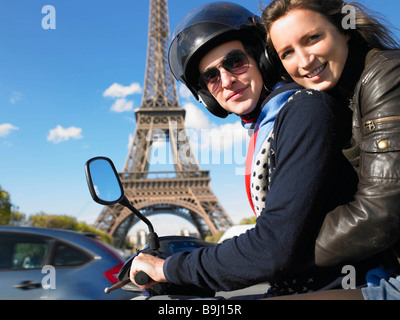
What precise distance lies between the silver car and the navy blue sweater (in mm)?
2956

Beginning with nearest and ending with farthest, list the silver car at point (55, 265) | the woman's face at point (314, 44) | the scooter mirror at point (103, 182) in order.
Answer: the woman's face at point (314, 44)
the scooter mirror at point (103, 182)
the silver car at point (55, 265)

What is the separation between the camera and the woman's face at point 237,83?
5.53 ft

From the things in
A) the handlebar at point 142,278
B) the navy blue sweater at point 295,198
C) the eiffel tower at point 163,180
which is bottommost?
the handlebar at point 142,278

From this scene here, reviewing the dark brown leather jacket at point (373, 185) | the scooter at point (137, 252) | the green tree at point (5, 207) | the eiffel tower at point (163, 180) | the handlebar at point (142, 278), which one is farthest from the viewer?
the green tree at point (5, 207)

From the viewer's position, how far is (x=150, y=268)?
1449 millimetres

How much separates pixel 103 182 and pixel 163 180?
101 ft

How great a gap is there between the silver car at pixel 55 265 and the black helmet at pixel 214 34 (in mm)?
2794

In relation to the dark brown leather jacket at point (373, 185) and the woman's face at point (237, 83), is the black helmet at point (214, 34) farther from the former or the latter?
the dark brown leather jacket at point (373, 185)

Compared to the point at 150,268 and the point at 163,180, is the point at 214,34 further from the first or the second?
the point at 163,180

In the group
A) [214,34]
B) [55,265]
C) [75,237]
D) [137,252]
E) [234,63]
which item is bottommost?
[137,252]

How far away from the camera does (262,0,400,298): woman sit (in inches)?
42.2

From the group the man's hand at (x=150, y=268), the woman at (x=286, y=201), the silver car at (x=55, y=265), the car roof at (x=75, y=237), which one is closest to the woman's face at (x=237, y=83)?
the woman at (x=286, y=201)

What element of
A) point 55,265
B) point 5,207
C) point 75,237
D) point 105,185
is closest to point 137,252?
point 105,185

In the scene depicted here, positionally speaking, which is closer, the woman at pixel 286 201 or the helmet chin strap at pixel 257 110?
the woman at pixel 286 201
